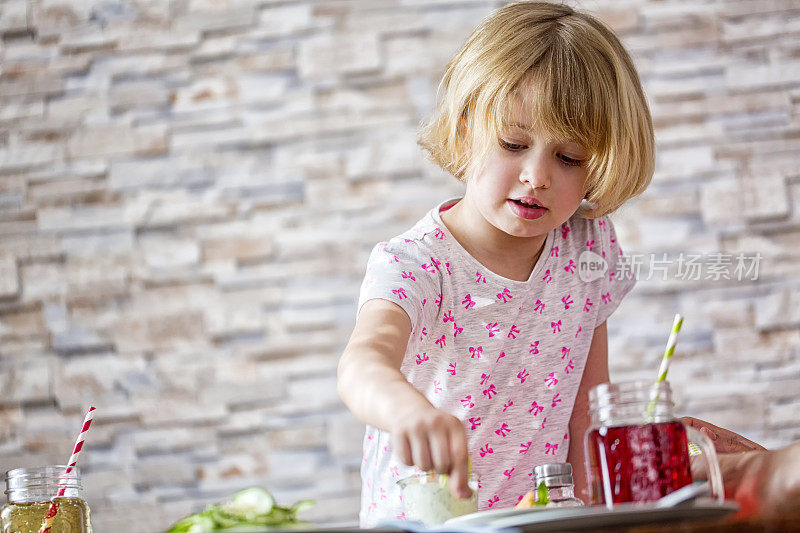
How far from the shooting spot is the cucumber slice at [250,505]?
66cm

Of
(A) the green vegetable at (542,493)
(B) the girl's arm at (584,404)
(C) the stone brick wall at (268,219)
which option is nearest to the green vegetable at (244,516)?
(A) the green vegetable at (542,493)

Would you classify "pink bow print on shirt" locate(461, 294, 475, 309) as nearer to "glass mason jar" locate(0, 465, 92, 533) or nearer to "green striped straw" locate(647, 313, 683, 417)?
"green striped straw" locate(647, 313, 683, 417)

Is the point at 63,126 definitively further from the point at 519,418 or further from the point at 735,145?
the point at 735,145

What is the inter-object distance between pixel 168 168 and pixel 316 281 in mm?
457

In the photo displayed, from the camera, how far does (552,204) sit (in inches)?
46.5

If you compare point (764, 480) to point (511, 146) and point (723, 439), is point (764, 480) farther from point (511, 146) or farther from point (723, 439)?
point (511, 146)

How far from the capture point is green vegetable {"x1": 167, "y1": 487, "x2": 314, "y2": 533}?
0.63 metres

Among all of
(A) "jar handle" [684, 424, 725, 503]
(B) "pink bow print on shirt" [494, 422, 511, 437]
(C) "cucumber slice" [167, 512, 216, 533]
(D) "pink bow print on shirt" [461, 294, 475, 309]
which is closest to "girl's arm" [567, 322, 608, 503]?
(B) "pink bow print on shirt" [494, 422, 511, 437]

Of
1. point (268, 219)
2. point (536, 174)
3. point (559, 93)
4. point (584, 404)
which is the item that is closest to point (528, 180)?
point (536, 174)

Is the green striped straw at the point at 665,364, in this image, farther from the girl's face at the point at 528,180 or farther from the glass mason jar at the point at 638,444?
the girl's face at the point at 528,180

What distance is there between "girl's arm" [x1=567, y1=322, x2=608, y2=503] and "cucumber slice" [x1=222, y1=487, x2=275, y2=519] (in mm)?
705

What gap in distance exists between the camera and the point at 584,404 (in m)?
1.34

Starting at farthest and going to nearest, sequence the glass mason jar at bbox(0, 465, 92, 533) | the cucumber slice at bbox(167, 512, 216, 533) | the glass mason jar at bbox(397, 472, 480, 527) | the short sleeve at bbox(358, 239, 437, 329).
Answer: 1. the short sleeve at bbox(358, 239, 437, 329)
2. the glass mason jar at bbox(0, 465, 92, 533)
3. the glass mason jar at bbox(397, 472, 480, 527)
4. the cucumber slice at bbox(167, 512, 216, 533)

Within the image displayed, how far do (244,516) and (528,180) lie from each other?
64 cm
